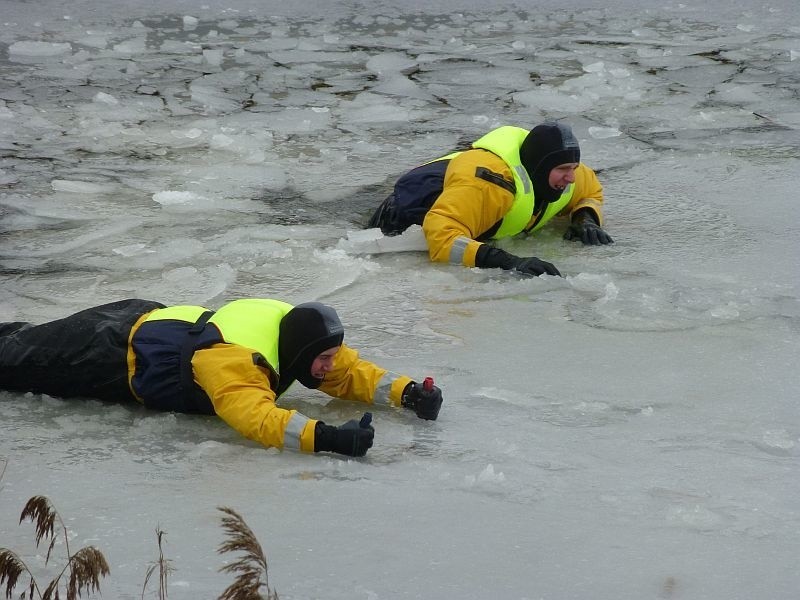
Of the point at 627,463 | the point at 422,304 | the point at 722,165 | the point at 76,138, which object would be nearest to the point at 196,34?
the point at 76,138

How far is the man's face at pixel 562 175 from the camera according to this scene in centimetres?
557

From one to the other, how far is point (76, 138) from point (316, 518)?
4.62 metres

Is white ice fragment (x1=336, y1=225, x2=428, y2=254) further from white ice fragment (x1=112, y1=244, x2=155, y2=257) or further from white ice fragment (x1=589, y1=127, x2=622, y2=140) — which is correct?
white ice fragment (x1=589, y1=127, x2=622, y2=140)

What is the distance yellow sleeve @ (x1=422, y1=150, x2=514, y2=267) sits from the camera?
5.40 meters

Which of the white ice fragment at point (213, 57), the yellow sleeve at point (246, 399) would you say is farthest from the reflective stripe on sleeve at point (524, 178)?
the white ice fragment at point (213, 57)

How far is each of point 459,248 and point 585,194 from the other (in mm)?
950

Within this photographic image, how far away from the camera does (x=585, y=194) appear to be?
5.98m

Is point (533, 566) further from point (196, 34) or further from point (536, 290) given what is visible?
point (196, 34)

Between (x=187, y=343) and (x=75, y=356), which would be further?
(x=75, y=356)

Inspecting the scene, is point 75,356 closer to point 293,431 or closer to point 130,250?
point 293,431

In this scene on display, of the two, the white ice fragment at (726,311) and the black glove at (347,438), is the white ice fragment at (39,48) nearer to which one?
the white ice fragment at (726,311)

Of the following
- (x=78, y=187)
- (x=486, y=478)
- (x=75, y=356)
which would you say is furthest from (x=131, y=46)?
(x=486, y=478)

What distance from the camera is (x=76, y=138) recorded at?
715 cm

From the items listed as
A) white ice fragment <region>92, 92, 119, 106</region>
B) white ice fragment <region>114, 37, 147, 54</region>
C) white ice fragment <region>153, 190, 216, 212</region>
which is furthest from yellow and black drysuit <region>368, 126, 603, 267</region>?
white ice fragment <region>114, 37, 147, 54</region>
